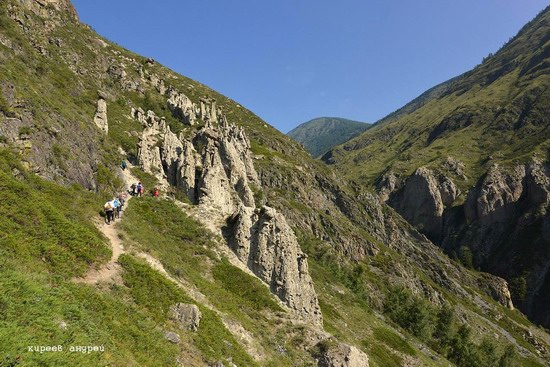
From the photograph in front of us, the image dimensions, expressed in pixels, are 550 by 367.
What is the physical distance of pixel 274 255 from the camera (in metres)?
37.7

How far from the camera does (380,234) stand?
16600 centimetres

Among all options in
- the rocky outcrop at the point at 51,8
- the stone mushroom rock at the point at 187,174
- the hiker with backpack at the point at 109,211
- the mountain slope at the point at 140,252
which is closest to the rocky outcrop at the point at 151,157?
the mountain slope at the point at 140,252

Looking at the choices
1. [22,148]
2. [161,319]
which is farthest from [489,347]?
[22,148]

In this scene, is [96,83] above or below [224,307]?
above

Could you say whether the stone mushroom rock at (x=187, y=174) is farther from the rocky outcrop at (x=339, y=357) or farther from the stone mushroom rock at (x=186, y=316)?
the stone mushroom rock at (x=186, y=316)

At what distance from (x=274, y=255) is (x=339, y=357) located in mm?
13215

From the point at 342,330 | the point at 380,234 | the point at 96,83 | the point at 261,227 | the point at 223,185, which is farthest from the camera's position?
the point at 380,234

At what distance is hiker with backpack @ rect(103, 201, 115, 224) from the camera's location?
26031 mm

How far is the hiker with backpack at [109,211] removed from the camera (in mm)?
26031

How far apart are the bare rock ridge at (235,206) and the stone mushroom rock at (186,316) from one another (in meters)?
16.4

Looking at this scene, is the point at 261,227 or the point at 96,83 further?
the point at 96,83

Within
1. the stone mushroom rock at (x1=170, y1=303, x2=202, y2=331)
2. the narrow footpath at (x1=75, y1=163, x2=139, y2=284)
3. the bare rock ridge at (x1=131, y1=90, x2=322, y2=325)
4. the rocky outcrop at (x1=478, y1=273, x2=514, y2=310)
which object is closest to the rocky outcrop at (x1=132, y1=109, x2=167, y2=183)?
the bare rock ridge at (x1=131, y1=90, x2=322, y2=325)

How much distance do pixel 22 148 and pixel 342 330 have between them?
4099 centimetres

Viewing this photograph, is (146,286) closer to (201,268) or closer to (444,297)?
(201,268)
